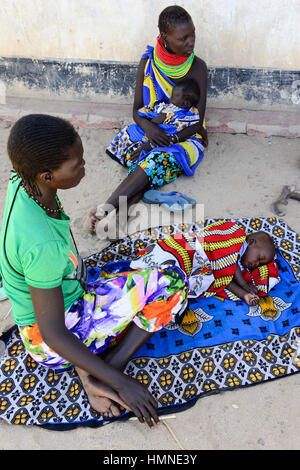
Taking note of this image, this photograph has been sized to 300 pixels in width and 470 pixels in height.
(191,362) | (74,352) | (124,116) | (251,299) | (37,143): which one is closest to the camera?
(37,143)

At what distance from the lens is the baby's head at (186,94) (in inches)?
121

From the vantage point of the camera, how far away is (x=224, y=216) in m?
2.92

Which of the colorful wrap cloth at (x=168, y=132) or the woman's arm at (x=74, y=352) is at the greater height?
the colorful wrap cloth at (x=168, y=132)

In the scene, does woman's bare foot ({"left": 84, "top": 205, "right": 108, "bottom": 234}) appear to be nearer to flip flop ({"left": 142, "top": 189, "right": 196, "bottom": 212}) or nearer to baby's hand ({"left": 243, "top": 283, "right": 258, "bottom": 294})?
flip flop ({"left": 142, "top": 189, "right": 196, "bottom": 212})

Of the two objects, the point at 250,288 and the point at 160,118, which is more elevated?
the point at 160,118

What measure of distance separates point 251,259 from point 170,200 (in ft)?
2.84

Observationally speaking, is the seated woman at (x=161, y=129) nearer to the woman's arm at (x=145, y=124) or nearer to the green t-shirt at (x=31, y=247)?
the woman's arm at (x=145, y=124)

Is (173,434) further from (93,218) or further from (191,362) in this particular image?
(93,218)

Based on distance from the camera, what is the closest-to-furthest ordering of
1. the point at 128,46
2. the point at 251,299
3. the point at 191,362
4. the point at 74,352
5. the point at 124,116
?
the point at 74,352 < the point at 191,362 < the point at 251,299 < the point at 128,46 < the point at 124,116

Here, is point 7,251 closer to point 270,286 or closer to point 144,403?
point 144,403

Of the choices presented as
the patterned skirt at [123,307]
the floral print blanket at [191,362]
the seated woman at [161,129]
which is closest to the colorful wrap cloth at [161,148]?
the seated woman at [161,129]

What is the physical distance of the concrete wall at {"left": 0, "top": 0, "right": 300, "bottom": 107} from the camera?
306cm

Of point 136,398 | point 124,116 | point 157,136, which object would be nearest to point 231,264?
point 136,398
